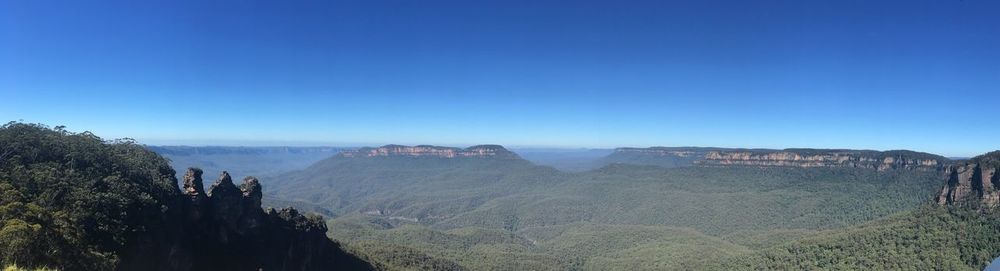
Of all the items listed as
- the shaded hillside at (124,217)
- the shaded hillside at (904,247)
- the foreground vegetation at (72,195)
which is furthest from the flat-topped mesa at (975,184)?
the foreground vegetation at (72,195)

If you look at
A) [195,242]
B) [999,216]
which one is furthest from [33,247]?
[999,216]

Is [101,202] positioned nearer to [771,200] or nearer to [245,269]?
[245,269]

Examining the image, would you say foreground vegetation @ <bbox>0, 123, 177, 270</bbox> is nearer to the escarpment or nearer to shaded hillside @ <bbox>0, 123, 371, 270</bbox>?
shaded hillside @ <bbox>0, 123, 371, 270</bbox>

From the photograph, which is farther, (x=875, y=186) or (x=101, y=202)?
(x=875, y=186)

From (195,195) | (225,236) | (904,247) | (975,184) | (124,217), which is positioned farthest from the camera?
(975,184)

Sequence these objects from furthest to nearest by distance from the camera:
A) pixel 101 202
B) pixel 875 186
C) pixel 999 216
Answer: pixel 875 186, pixel 999 216, pixel 101 202

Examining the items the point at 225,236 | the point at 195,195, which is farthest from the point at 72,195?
the point at 225,236

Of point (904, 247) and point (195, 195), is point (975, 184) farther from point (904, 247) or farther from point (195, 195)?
point (195, 195)
